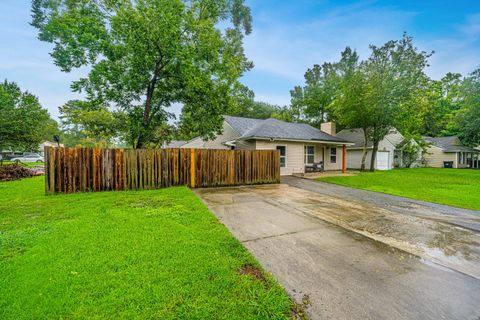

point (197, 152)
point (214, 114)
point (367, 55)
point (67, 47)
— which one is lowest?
point (197, 152)

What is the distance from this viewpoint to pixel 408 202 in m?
7.05

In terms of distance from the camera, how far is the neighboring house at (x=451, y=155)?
969 inches

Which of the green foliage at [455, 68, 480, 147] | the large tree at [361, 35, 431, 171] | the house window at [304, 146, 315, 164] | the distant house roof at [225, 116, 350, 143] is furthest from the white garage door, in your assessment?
the house window at [304, 146, 315, 164]

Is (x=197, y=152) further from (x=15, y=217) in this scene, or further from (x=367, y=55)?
(x=367, y=55)

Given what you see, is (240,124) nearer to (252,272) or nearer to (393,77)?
(393,77)

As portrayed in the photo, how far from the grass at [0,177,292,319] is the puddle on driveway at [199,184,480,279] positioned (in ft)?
8.52

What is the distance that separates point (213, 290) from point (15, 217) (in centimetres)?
518

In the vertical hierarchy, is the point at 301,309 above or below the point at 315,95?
below

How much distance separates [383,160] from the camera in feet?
67.2

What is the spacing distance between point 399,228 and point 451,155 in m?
29.9

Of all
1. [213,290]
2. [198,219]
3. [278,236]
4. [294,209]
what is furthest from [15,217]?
[294,209]

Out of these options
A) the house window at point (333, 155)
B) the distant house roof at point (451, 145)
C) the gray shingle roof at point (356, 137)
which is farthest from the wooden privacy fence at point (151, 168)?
the distant house roof at point (451, 145)

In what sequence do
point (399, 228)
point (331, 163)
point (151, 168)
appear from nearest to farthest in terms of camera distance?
point (399, 228) < point (151, 168) < point (331, 163)

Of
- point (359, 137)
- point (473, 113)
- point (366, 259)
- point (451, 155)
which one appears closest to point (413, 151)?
point (473, 113)
